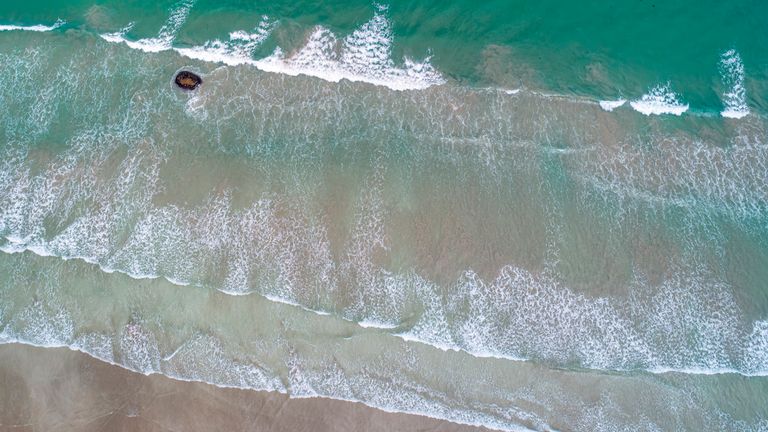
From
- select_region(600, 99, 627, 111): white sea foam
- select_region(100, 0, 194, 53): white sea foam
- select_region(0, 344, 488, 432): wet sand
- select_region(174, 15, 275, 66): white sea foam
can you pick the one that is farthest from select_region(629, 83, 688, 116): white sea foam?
select_region(100, 0, 194, 53): white sea foam

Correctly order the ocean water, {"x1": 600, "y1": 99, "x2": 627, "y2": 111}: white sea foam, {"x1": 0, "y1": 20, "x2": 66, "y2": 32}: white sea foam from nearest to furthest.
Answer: the ocean water, {"x1": 600, "y1": 99, "x2": 627, "y2": 111}: white sea foam, {"x1": 0, "y1": 20, "x2": 66, "y2": 32}: white sea foam

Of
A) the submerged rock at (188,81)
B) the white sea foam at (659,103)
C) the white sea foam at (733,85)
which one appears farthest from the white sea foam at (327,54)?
the white sea foam at (733,85)

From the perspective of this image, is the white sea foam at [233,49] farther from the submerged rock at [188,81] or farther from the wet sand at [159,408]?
the wet sand at [159,408]

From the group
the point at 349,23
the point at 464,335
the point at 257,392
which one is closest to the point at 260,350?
the point at 257,392

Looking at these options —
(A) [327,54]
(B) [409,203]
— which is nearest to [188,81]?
(A) [327,54]

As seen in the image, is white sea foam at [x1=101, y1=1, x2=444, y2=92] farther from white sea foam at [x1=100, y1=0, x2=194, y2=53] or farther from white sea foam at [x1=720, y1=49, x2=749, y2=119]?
white sea foam at [x1=720, y1=49, x2=749, y2=119]

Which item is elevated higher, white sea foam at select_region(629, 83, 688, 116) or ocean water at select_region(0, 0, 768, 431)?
white sea foam at select_region(629, 83, 688, 116)

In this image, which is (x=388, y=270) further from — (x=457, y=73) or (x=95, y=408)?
(x=95, y=408)
